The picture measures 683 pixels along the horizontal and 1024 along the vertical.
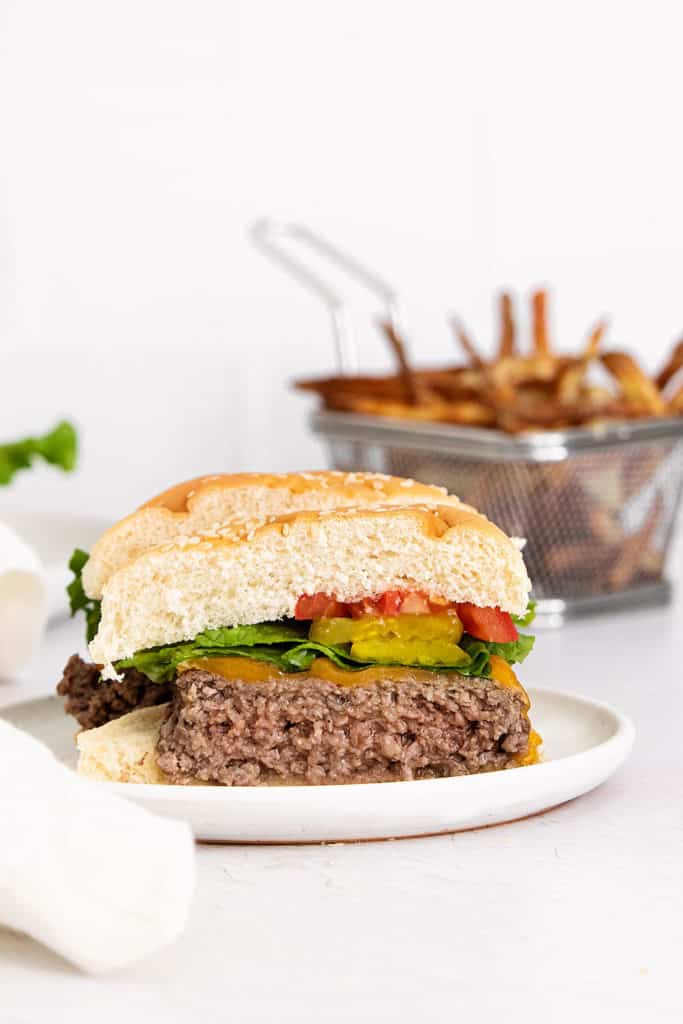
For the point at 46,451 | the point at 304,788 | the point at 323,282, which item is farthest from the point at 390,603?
the point at 323,282

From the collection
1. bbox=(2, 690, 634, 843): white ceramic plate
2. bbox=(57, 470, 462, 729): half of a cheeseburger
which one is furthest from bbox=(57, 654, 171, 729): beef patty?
bbox=(2, 690, 634, 843): white ceramic plate

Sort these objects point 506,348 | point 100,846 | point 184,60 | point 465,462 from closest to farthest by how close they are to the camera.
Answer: point 100,846 → point 465,462 → point 506,348 → point 184,60

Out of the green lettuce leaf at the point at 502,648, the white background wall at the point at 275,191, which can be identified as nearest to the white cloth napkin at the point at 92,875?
the green lettuce leaf at the point at 502,648

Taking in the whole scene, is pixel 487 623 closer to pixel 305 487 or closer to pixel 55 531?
pixel 305 487

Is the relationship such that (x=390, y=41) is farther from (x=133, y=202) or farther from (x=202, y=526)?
(x=202, y=526)

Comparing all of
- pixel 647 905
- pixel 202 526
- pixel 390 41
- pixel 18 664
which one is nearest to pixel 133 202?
pixel 390 41

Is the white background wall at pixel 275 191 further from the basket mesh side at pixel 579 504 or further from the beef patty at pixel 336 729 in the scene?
the beef patty at pixel 336 729

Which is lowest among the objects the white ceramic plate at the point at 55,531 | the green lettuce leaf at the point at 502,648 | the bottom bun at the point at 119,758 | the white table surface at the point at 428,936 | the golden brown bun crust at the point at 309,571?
the white ceramic plate at the point at 55,531
